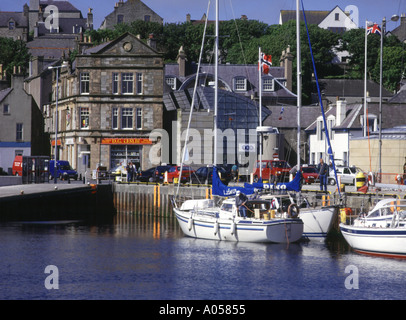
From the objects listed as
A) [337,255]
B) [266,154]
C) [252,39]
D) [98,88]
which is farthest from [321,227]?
[252,39]

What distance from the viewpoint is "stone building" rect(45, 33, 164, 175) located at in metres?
78.9

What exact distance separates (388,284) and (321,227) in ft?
34.0

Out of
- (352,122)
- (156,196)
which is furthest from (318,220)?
(352,122)

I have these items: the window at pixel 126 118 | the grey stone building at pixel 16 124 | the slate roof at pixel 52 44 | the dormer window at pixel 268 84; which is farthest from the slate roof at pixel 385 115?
the slate roof at pixel 52 44

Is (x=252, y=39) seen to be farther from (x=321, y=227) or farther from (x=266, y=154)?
(x=321, y=227)

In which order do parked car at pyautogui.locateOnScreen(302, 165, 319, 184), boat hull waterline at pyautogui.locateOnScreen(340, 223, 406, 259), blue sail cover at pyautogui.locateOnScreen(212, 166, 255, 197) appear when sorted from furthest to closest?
parked car at pyautogui.locateOnScreen(302, 165, 319, 184) → blue sail cover at pyautogui.locateOnScreen(212, 166, 255, 197) → boat hull waterline at pyautogui.locateOnScreen(340, 223, 406, 259)

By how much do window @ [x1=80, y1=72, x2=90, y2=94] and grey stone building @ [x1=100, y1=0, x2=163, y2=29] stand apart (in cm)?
7768

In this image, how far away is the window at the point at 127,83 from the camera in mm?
79250

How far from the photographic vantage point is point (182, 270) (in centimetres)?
3603

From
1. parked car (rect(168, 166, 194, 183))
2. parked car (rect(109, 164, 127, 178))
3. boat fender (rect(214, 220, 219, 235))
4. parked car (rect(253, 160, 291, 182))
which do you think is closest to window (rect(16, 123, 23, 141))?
parked car (rect(109, 164, 127, 178))

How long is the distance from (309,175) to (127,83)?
83.3ft

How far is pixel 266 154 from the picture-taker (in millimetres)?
79125

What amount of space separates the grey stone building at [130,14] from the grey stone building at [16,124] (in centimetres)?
6761

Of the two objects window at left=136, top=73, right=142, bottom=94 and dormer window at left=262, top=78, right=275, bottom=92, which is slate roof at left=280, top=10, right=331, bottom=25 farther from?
window at left=136, top=73, right=142, bottom=94
